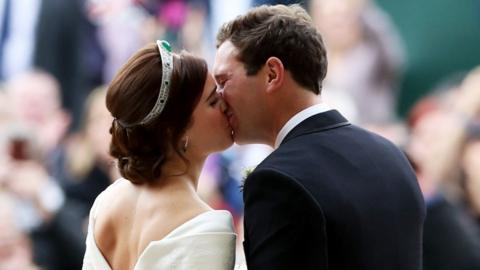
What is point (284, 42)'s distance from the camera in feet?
9.71

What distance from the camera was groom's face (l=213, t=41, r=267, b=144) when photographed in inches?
118

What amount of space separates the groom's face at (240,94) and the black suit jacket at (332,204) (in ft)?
0.50

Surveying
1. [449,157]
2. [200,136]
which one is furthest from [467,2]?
[200,136]

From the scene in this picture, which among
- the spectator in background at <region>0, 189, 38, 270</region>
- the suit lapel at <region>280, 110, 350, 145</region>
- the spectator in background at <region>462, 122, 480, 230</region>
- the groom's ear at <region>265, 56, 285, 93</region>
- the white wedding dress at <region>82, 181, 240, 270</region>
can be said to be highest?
the groom's ear at <region>265, 56, 285, 93</region>

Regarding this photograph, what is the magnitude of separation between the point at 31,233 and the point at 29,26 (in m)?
1.73

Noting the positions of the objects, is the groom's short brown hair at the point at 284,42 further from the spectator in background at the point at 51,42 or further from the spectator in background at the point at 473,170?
the spectator in background at the point at 51,42

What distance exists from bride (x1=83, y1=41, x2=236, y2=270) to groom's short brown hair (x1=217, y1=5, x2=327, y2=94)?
0.48 ft

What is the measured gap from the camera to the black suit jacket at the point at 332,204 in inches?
104

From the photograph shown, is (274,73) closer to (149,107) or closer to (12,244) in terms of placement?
(149,107)

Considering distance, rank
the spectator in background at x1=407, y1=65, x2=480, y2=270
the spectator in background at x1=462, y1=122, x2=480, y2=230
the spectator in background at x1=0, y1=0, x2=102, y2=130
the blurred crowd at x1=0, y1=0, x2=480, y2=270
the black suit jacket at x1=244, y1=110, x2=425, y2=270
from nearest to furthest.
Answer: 1. the black suit jacket at x1=244, y1=110, x2=425, y2=270
2. the spectator in background at x1=407, y1=65, x2=480, y2=270
3. the spectator in background at x1=462, y1=122, x2=480, y2=230
4. the blurred crowd at x1=0, y1=0, x2=480, y2=270
5. the spectator in background at x1=0, y1=0, x2=102, y2=130

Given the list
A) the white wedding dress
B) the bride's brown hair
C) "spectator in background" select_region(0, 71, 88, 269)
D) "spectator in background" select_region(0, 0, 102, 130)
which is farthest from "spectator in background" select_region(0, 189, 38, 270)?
the white wedding dress

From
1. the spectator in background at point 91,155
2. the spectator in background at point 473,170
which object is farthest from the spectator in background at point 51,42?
the spectator in background at point 473,170

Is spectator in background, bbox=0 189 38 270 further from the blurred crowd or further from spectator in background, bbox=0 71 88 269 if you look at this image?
spectator in background, bbox=0 71 88 269

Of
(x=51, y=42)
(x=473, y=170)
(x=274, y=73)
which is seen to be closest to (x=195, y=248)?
(x=274, y=73)
